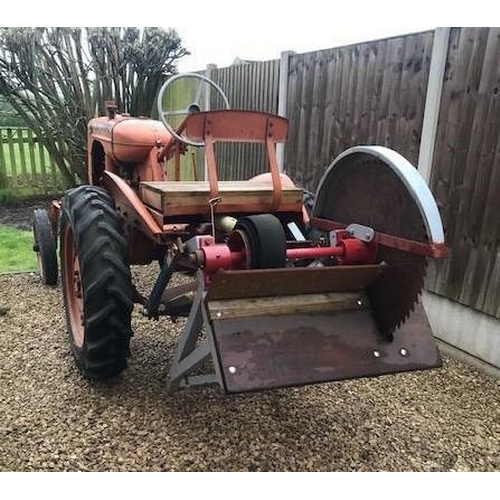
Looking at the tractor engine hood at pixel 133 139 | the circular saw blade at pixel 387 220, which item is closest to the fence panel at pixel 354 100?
the circular saw blade at pixel 387 220

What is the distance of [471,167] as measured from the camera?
3.49m

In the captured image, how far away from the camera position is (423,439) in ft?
8.90

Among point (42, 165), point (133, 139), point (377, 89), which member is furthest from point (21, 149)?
point (377, 89)

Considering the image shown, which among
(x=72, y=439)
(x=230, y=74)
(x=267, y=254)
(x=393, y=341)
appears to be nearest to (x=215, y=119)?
(x=267, y=254)

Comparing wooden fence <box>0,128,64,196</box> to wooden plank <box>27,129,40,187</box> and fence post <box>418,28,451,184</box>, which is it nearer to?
wooden plank <box>27,129,40,187</box>

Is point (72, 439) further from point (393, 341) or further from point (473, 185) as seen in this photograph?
point (473, 185)

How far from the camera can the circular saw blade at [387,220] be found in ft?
7.62

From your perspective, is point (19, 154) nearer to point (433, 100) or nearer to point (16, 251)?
point (16, 251)

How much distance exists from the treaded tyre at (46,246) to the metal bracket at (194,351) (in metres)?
2.54

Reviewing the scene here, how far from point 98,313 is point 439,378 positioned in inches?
87.7

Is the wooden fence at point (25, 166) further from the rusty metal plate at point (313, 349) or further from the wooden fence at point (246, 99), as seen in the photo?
the rusty metal plate at point (313, 349)

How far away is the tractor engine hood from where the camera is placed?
3.92 metres

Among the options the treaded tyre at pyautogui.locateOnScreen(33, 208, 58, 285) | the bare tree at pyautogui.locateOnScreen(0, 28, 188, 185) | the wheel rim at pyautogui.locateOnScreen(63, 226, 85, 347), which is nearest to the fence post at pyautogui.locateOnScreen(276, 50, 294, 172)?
the treaded tyre at pyautogui.locateOnScreen(33, 208, 58, 285)

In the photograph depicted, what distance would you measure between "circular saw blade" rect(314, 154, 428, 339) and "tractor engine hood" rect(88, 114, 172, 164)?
1.65 meters
